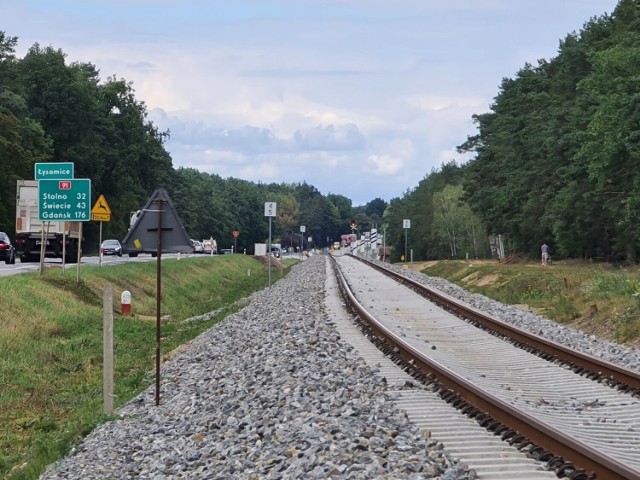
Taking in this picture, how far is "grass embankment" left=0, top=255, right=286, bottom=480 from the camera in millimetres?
13086

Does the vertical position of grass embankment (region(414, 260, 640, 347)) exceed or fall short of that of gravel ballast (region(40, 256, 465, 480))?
it exceeds it

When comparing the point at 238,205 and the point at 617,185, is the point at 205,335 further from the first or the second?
the point at 238,205

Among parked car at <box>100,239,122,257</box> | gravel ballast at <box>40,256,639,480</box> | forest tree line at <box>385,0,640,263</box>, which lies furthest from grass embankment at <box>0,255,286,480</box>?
parked car at <box>100,239,122,257</box>

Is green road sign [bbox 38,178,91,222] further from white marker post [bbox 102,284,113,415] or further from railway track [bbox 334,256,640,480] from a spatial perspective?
white marker post [bbox 102,284,113,415]

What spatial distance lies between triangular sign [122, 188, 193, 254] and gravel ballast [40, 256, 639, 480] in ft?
6.43

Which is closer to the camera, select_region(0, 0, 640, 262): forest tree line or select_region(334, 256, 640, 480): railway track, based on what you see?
select_region(334, 256, 640, 480): railway track

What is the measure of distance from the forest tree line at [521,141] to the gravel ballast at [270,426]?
31848 millimetres

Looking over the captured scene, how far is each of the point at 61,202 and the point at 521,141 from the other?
163 feet

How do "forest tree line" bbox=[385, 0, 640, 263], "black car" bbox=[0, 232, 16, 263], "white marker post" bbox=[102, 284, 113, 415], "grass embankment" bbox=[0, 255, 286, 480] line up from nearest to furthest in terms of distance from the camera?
"grass embankment" bbox=[0, 255, 286, 480], "white marker post" bbox=[102, 284, 113, 415], "black car" bbox=[0, 232, 16, 263], "forest tree line" bbox=[385, 0, 640, 263]

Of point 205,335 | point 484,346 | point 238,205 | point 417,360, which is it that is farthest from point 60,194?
point 238,205

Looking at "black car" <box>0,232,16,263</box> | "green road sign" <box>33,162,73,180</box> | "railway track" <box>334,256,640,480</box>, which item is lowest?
"railway track" <box>334,256,640,480</box>

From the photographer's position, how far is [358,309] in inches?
938

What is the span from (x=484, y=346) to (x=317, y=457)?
9876 millimetres

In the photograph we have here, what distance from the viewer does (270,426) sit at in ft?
31.6
